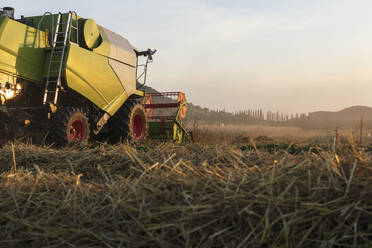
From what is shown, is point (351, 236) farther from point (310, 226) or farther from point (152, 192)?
point (152, 192)

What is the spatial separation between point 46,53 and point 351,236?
23.4 feet

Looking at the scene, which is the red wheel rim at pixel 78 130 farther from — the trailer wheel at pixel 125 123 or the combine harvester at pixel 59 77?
the trailer wheel at pixel 125 123

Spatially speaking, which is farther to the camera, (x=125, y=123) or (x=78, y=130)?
(x=125, y=123)

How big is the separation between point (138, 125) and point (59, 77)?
3.74 metres

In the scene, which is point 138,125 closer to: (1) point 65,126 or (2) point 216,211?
(1) point 65,126

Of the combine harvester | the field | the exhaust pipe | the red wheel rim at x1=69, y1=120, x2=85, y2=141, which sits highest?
the exhaust pipe

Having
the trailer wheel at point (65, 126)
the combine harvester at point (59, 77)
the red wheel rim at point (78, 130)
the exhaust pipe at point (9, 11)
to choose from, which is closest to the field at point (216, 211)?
the trailer wheel at point (65, 126)

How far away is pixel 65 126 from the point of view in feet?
22.1

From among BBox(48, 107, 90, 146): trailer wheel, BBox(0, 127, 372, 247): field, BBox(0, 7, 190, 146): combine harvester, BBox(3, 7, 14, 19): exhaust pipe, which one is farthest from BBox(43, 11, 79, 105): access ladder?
BBox(0, 127, 372, 247): field

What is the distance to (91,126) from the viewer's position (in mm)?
8219

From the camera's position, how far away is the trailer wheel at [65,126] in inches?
263

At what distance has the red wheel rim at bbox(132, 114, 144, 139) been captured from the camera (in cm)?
1021

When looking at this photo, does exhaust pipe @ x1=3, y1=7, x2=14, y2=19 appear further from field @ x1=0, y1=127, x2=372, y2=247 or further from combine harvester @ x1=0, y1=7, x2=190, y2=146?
field @ x1=0, y1=127, x2=372, y2=247

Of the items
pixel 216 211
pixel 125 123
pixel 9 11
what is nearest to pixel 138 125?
pixel 125 123
